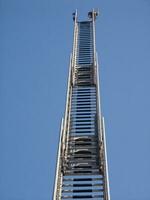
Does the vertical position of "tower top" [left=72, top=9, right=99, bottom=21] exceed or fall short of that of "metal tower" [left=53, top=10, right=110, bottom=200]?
it exceeds it

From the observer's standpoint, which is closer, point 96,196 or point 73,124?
point 96,196

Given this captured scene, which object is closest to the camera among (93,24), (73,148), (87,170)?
(87,170)

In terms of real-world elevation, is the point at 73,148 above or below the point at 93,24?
below

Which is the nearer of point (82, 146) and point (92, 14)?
point (82, 146)

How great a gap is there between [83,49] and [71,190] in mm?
13482

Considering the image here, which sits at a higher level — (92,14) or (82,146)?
(92,14)

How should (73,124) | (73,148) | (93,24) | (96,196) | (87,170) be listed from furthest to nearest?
(93,24)
(73,124)
(73,148)
(87,170)
(96,196)

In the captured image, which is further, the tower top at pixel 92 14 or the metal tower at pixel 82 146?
the tower top at pixel 92 14

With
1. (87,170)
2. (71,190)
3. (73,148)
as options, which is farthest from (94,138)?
(71,190)

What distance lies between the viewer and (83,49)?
22.7 meters

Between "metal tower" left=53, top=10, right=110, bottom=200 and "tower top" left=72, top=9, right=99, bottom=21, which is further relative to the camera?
"tower top" left=72, top=9, right=99, bottom=21

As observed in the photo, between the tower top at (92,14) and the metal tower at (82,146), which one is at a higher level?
the tower top at (92,14)
